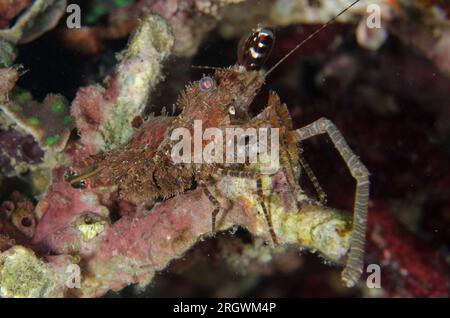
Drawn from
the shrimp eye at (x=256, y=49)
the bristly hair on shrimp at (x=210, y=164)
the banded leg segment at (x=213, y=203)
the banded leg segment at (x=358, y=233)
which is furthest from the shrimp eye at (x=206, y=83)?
the banded leg segment at (x=358, y=233)

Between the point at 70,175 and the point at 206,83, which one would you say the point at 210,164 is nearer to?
the point at 206,83

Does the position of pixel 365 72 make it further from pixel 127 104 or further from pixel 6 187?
pixel 6 187

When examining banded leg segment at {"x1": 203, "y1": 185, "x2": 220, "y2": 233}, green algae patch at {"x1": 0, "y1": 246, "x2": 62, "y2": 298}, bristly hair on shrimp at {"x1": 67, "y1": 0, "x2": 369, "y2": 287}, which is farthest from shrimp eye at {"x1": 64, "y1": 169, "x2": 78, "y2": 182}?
banded leg segment at {"x1": 203, "y1": 185, "x2": 220, "y2": 233}

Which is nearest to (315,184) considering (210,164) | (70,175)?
(210,164)

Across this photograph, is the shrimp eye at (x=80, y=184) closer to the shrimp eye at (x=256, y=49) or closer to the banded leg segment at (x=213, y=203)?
the banded leg segment at (x=213, y=203)

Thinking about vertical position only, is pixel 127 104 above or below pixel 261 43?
below

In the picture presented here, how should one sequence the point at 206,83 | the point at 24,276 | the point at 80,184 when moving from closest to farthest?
the point at 24,276 → the point at 206,83 → the point at 80,184

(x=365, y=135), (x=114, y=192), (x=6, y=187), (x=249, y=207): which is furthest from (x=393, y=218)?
(x=6, y=187)

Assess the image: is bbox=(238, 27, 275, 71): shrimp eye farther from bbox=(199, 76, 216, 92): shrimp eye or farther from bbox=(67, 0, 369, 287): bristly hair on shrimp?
bbox=(199, 76, 216, 92): shrimp eye
